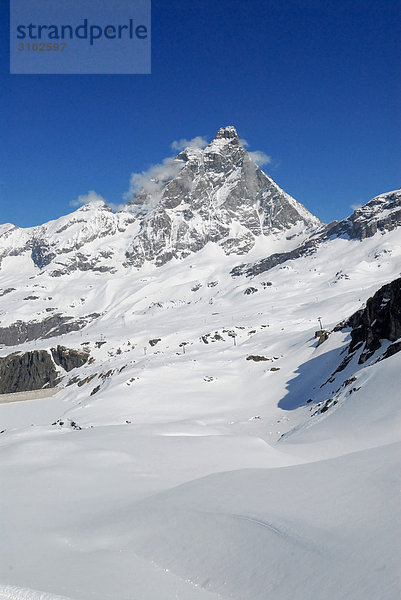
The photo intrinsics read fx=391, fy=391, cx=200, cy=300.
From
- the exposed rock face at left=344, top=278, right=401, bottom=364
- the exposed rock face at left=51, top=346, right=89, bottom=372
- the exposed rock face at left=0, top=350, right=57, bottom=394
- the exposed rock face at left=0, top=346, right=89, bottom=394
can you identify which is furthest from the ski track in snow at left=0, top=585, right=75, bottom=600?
the exposed rock face at left=0, top=350, right=57, bottom=394

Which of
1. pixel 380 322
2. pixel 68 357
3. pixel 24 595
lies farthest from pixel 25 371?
pixel 24 595

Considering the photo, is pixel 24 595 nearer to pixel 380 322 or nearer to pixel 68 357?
pixel 380 322

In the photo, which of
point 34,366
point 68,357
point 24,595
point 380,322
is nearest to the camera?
point 24,595

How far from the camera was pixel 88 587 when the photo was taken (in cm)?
541

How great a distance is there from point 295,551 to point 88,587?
2935mm

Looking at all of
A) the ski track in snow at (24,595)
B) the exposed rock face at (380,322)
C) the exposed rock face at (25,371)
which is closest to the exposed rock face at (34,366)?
the exposed rock face at (25,371)

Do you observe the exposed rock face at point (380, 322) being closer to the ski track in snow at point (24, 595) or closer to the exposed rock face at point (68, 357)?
the ski track in snow at point (24, 595)

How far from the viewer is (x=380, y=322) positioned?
1366 inches

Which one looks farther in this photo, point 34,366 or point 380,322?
point 34,366

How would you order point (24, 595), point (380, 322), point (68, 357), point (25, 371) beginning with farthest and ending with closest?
point (25, 371), point (68, 357), point (380, 322), point (24, 595)

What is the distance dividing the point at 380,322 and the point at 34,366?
13284 centimetres

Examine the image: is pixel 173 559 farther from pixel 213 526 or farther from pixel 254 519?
pixel 254 519

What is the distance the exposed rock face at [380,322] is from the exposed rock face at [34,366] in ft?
367

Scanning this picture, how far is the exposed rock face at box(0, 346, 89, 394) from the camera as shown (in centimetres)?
13650
